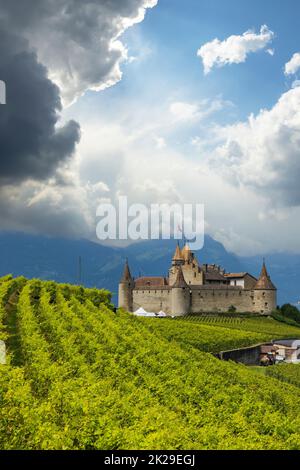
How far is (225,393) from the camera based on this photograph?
1955 centimetres

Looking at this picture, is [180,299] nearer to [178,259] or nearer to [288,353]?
[178,259]

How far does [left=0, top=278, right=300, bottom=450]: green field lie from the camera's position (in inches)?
426

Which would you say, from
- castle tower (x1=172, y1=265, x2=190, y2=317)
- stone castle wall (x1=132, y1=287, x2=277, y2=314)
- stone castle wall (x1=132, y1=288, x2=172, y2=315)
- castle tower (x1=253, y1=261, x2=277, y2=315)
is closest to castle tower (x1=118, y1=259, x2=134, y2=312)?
stone castle wall (x1=132, y1=288, x2=172, y2=315)

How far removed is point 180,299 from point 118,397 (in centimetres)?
8091

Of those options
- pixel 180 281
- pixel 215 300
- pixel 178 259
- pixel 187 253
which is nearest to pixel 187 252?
pixel 187 253

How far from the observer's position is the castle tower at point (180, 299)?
9481 cm

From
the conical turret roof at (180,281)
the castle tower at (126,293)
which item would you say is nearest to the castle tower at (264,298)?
the conical turret roof at (180,281)

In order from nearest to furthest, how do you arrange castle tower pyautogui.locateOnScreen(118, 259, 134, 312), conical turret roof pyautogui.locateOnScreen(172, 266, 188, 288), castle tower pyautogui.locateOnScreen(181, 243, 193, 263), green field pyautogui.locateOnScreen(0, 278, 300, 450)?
green field pyautogui.locateOnScreen(0, 278, 300, 450)
conical turret roof pyautogui.locateOnScreen(172, 266, 188, 288)
castle tower pyautogui.locateOnScreen(118, 259, 134, 312)
castle tower pyautogui.locateOnScreen(181, 243, 193, 263)

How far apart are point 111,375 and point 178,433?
8.69 m

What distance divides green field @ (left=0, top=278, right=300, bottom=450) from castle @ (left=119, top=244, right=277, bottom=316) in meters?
61.8

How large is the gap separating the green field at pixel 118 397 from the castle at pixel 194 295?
6177 centimetres

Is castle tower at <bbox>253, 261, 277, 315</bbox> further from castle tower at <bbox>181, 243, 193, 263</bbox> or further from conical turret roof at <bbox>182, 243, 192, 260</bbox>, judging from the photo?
conical turret roof at <bbox>182, 243, 192, 260</bbox>

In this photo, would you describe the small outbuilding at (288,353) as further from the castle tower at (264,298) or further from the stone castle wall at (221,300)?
the castle tower at (264,298)
